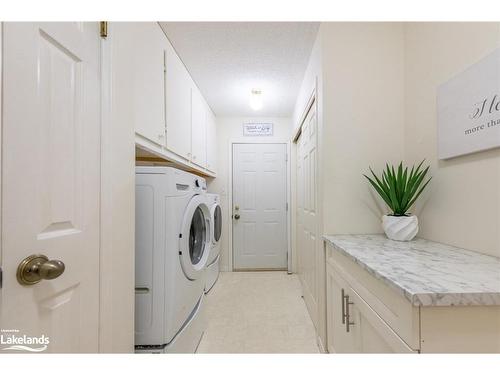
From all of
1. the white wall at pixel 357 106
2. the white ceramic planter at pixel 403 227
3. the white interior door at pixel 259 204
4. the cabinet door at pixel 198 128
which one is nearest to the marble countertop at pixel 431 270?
the white ceramic planter at pixel 403 227

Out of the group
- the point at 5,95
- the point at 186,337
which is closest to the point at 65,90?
the point at 5,95

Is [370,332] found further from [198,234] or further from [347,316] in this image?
[198,234]

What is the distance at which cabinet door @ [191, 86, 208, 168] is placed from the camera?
2.27 m

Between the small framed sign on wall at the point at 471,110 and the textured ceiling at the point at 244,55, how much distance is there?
0.97 metres

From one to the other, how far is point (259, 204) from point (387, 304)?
8.71 ft

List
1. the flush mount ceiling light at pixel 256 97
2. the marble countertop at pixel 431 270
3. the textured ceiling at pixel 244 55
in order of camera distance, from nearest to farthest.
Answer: the marble countertop at pixel 431 270 < the textured ceiling at pixel 244 55 < the flush mount ceiling light at pixel 256 97

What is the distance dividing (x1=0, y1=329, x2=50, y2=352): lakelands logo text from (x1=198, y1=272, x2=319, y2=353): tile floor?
117 centimetres

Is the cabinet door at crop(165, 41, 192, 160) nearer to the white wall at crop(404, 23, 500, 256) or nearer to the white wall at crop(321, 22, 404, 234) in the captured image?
the white wall at crop(321, 22, 404, 234)

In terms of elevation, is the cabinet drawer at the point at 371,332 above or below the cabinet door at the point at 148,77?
below

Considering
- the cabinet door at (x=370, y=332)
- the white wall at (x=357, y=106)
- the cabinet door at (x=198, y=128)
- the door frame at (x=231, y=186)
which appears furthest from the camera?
the door frame at (x=231, y=186)

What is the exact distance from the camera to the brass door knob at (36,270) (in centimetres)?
60

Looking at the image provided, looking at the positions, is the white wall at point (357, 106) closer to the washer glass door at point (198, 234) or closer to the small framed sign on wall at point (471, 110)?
the small framed sign on wall at point (471, 110)

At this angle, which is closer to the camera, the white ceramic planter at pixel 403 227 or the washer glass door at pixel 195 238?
the white ceramic planter at pixel 403 227

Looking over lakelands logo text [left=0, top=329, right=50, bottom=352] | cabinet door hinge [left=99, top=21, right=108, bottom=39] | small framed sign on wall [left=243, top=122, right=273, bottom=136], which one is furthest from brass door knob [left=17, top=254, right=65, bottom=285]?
small framed sign on wall [left=243, top=122, right=273, bottom=136]
